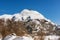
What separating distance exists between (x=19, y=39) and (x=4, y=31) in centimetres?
151

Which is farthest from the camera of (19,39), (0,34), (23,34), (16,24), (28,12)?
(28,12)

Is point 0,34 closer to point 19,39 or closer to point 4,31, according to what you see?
point 4,31

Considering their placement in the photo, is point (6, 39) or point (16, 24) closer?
point (6, 39)

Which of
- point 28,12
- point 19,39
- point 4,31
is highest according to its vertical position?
point 28,12

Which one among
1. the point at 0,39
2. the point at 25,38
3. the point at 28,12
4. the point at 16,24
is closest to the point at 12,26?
the point at 16,24

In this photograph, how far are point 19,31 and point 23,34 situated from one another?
1.51ft

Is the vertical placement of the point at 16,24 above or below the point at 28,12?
below

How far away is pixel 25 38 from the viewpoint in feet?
24.4

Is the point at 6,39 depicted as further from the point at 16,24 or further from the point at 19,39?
the point at 16,24

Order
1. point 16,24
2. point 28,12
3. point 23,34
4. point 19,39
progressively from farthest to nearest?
point 28,12 < point 16,24 < point 23,34 < point 19,39

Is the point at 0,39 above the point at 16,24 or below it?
below

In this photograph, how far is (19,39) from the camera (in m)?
7.33

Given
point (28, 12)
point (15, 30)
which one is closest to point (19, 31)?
point (15, 30)

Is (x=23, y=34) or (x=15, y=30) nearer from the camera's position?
(x=23, y=34)
